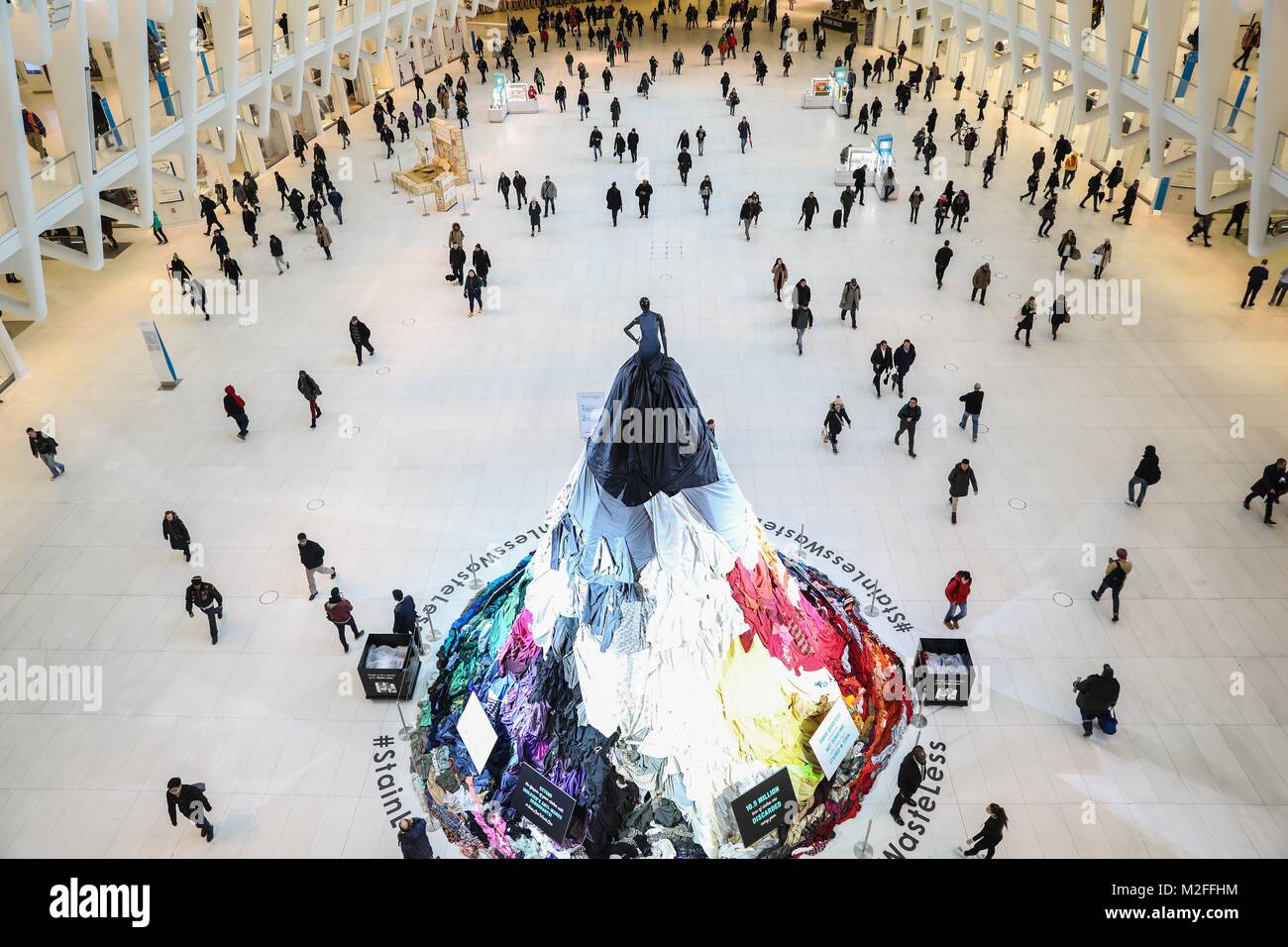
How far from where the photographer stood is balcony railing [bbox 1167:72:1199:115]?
49.9 feet

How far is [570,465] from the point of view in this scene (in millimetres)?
13125

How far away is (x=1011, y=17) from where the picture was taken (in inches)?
912

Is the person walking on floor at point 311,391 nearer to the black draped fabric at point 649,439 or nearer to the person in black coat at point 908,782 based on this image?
the black draped fabric at point 649,439

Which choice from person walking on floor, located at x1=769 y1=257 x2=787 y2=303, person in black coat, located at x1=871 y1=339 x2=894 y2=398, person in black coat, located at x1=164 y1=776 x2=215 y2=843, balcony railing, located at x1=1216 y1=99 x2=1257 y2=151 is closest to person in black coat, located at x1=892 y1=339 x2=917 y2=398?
person in black coat, located at x1=871 y1=339 x2=894 y2=398

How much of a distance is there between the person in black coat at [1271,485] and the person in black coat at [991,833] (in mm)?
7206

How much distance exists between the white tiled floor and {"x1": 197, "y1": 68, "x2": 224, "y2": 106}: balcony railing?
365 cm

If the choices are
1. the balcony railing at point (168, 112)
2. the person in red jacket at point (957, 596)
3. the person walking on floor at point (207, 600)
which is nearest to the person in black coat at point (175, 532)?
the person walking on floor at point (207, 600)

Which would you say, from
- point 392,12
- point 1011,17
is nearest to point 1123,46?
point 1011,17

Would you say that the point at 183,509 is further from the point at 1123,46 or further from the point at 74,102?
the point at 1123,46

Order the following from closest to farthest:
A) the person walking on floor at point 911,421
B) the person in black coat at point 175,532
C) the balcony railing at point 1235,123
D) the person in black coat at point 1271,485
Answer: the person in black coat at point 175,532
the person in black coat at point 1271,485
the person walking on floor at point 911,421
the balcony railing at point 1235,123

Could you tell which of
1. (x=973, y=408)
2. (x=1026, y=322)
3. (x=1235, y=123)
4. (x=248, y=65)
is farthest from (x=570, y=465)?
(x=248, y=65)

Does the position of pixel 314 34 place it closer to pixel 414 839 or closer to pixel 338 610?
pixel 338 610

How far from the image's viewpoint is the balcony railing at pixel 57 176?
13.4m

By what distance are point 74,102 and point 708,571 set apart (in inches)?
534
